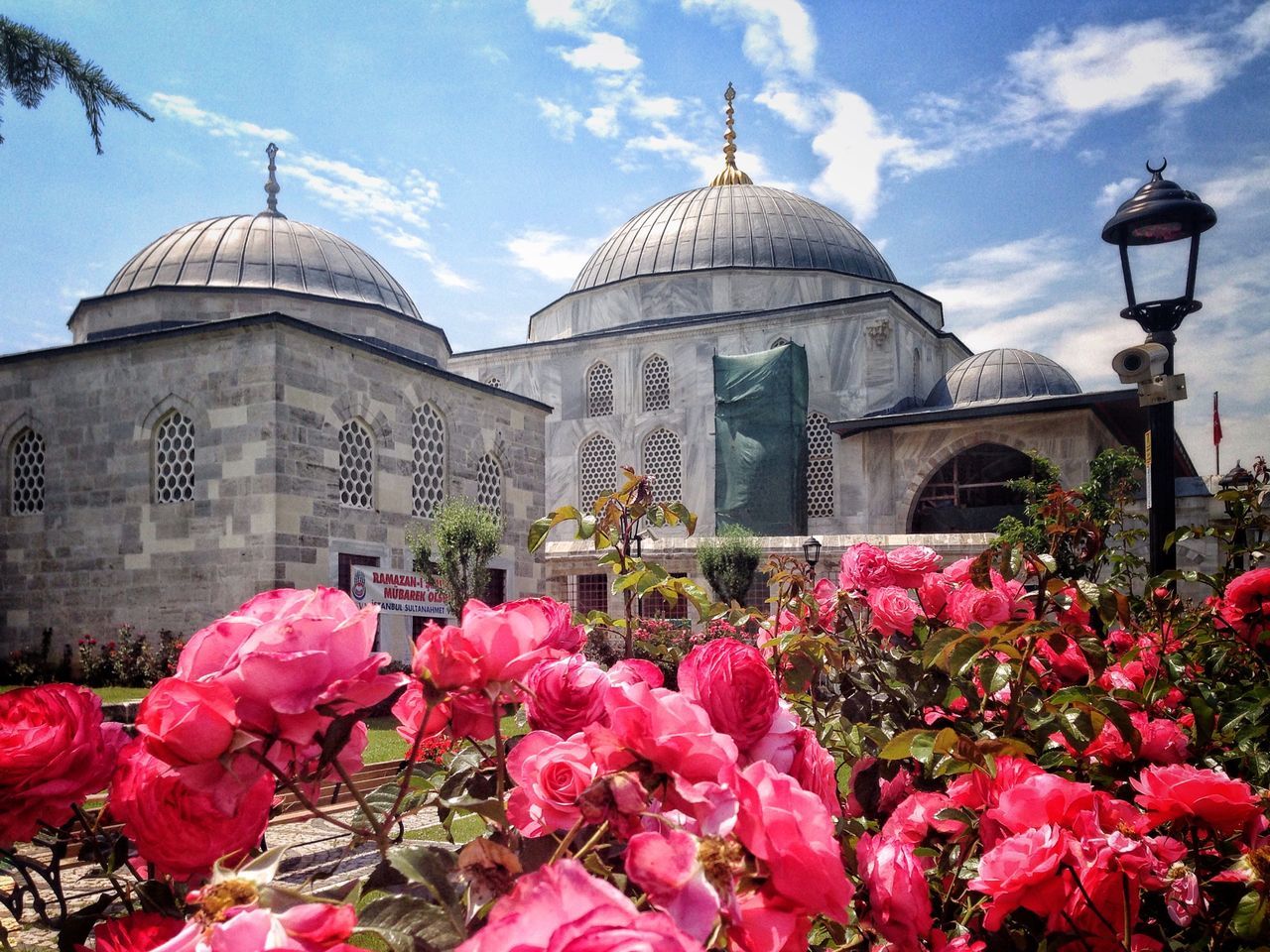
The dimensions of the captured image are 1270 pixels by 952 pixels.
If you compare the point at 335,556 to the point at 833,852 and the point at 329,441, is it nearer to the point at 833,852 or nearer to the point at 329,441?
the point at 329,441

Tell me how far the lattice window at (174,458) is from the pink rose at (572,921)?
542 inches

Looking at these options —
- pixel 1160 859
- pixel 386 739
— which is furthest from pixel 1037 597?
pixel 386 739

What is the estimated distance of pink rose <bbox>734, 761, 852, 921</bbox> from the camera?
2.49ft

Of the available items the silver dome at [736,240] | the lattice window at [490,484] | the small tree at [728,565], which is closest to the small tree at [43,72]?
the lattice window at [490,484]

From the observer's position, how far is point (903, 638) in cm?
241

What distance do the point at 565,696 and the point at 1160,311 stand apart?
15.9 feet

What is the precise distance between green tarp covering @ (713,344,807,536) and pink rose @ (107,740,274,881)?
23.0 meters

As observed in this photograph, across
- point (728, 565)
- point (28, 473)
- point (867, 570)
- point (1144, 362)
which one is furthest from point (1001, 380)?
point (867, 570)

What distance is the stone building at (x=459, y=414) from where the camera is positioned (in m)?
12.8

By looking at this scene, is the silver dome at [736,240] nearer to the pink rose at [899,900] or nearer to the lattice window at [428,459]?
Answer: the lattice window at [428,459]

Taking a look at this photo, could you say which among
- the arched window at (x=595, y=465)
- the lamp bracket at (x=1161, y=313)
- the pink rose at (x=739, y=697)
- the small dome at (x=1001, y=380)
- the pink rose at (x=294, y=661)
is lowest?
the pink rose at (x=739, y=697)

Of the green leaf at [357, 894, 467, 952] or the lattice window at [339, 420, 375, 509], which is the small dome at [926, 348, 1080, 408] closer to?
the lattice window at [339, 420, 375, 509]

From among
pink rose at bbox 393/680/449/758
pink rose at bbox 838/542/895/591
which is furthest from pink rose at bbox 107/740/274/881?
pink rose at bbox 838/542/895/591

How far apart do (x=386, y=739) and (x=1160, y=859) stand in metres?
8.86
